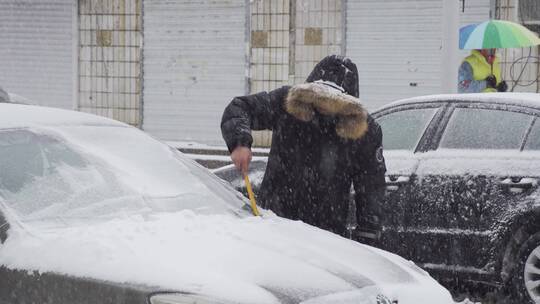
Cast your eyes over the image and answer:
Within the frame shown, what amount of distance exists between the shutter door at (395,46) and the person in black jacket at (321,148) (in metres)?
11.0

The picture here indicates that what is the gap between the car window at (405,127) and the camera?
7.85 meters

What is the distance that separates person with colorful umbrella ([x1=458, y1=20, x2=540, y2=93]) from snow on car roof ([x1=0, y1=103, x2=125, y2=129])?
7.42m

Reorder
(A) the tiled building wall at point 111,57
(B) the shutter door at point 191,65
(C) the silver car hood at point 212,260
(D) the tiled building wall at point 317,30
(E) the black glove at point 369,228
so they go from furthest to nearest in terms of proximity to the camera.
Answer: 1. (A) the tiled building wall at point 111,57
2. (B) the shutter door at point 191,65
3. (D) the tiled building wall at point 317,30
4. (E) the black glove at point 369,228
5. (C) the silver car hood at point 212,260

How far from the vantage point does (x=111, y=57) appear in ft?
60.7

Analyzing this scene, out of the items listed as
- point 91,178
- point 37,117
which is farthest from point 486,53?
point 91,178

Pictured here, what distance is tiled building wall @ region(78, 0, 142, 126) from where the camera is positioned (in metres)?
18.4

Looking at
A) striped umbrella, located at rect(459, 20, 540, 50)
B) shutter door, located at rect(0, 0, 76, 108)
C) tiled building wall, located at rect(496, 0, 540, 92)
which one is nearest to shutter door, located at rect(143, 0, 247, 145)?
shutter door, located at rect(0, 0, 76, 108)

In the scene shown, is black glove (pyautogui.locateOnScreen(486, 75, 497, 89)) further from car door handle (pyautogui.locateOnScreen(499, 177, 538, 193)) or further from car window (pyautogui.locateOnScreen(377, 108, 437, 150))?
car door handle (pyautogui.locateOnScreen(499, 177, 538, 193))

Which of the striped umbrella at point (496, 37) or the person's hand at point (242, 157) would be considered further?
the striped umbrella at point (496, 37)

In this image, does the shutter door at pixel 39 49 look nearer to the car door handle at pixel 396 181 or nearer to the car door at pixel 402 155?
the car door at pixel 402 155

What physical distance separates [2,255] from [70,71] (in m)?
15.2

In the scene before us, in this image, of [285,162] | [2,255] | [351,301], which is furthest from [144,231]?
[285,162]

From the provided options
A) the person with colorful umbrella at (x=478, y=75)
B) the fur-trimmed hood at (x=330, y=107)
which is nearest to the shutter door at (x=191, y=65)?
the person with colorful umbrella at (x=478, y=75)

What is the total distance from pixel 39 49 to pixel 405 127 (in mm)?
12453
